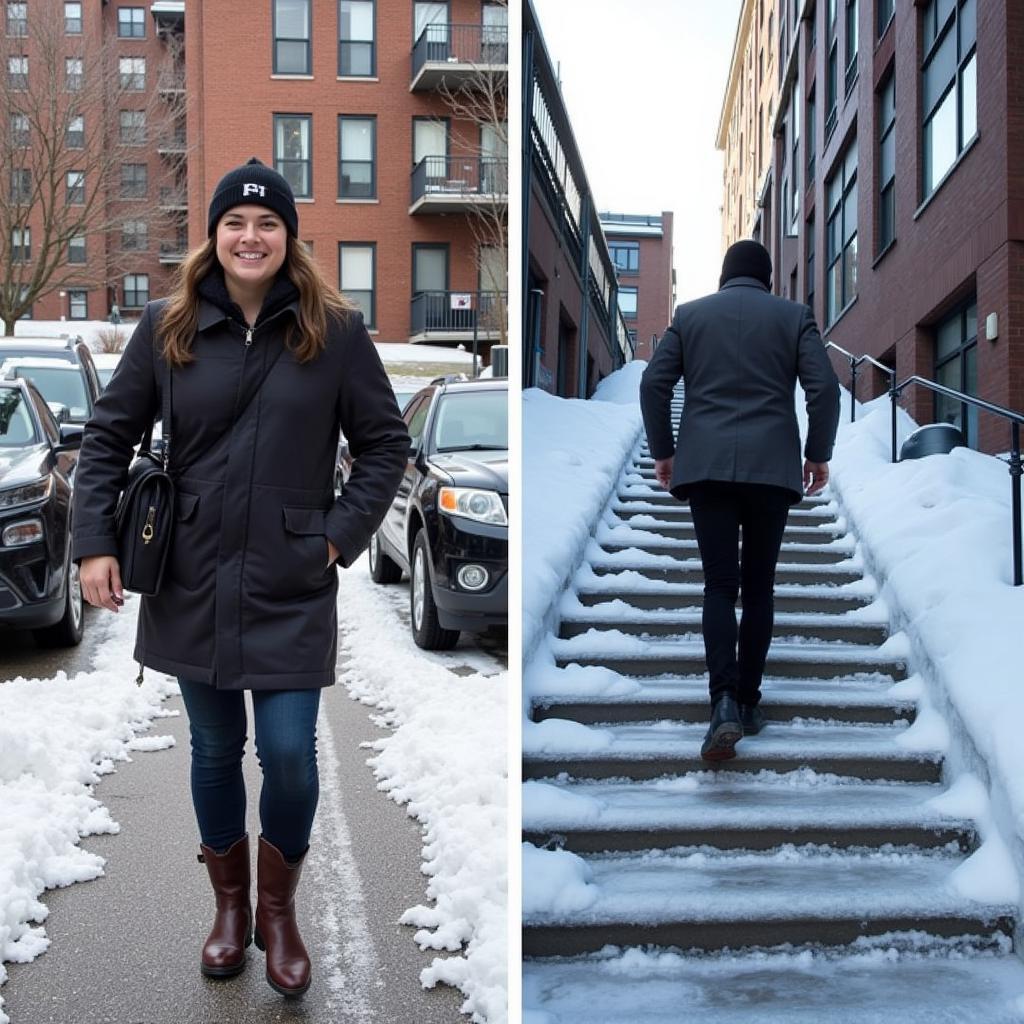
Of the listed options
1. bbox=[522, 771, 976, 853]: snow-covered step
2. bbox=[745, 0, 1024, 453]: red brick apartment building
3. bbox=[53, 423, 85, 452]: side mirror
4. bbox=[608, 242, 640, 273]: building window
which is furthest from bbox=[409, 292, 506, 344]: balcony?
bbox=[522, 771, 976, 853]: snow-covered step

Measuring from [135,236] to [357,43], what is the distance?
637 centimetres

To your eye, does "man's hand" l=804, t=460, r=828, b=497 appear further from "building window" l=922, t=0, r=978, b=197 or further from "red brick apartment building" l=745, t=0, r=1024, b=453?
"building window" l=922, t=0, r=978, b=197

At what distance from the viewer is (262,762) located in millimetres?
2875

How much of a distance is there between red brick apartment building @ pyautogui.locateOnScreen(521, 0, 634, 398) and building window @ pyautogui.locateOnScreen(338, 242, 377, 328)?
71.0ft

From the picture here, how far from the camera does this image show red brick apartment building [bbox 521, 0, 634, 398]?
2594 mm

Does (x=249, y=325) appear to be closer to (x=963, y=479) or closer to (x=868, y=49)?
(x=963, y=479)

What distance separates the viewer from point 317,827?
4.12 metres

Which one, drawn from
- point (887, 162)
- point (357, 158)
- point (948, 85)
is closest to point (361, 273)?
A: point (357, 158)

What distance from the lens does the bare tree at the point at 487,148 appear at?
66.3ft

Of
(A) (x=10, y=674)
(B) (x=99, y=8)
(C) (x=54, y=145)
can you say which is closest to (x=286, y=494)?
(A) (x=10, y=674)

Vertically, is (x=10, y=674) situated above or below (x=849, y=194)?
below

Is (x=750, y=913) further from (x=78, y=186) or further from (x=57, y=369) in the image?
(x=78, y=186)

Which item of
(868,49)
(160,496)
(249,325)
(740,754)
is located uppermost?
(868,49)

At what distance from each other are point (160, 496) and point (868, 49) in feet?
22.7
